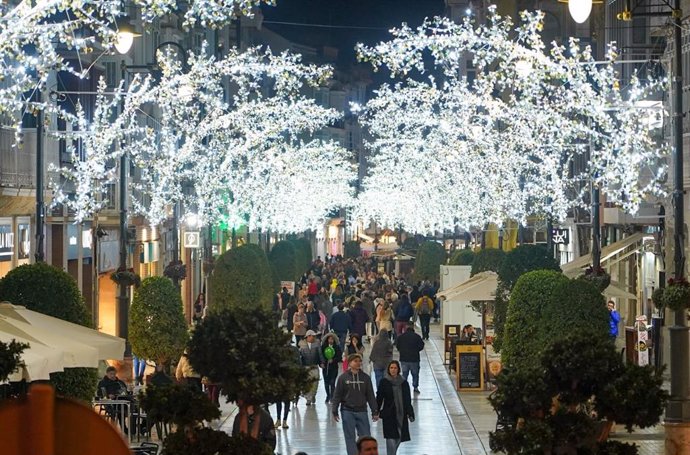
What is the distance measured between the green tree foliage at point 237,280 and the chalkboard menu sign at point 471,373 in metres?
10.0

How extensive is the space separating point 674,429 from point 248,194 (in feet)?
115

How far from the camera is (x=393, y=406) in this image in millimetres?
17781

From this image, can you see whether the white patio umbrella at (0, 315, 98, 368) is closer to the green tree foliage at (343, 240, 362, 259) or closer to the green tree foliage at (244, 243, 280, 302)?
the green tree foliage at (244, 243, 280, 302)

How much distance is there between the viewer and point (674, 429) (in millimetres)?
16844

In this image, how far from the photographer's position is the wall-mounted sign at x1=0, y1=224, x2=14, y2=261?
3027 centimetres

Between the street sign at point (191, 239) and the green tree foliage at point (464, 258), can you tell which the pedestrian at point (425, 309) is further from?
the street sign at point (191, 239)

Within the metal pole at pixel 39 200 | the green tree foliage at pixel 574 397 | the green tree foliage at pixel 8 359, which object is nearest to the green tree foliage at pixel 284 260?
the metal pole at pixel 39 200

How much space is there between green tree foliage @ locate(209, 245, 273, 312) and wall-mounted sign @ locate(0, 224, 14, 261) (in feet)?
25.0

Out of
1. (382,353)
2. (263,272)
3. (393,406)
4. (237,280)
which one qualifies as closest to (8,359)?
(393,406)

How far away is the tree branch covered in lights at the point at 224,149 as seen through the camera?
29.8 metres

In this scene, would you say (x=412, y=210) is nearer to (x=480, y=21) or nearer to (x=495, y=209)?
(x=480, y=21)

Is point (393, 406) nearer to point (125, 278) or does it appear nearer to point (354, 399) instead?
point (354, 399)

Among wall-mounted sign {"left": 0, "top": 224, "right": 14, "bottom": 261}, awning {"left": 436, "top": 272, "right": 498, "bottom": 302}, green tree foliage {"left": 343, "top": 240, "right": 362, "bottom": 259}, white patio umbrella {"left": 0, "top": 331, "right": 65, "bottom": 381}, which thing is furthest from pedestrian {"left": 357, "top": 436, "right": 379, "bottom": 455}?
green tree foliage {"left": 343, "top": 240, "right": 362, "bottom": 259}

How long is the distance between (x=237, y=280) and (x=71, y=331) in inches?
876
